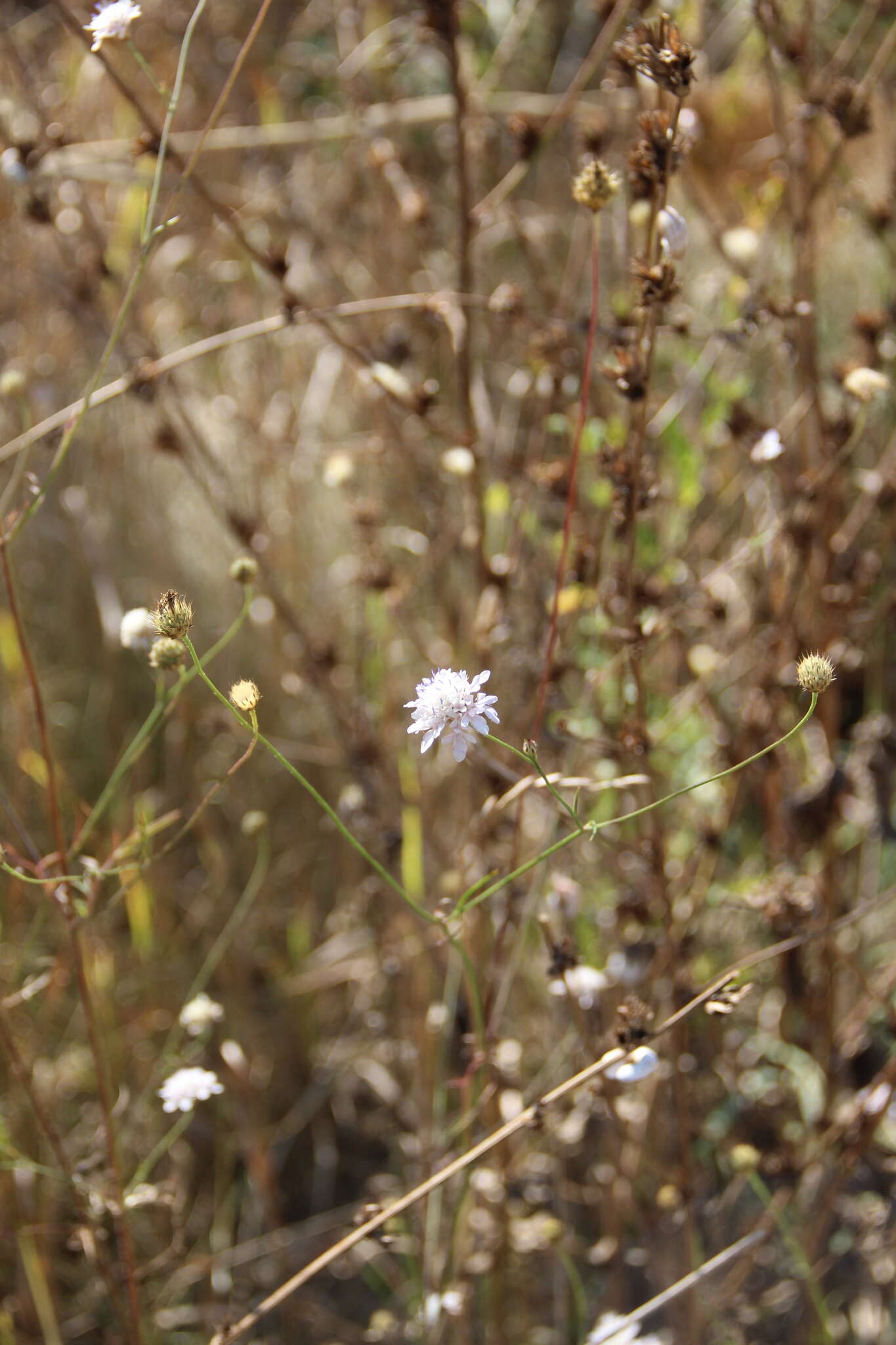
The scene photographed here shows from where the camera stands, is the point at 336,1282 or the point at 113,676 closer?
the point at 336,1282

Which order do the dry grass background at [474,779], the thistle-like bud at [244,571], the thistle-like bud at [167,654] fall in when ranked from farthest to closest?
the dry grass background at [474,779] → the thistle-like bud at [244,571] → the thistle-like bud at [167,654]

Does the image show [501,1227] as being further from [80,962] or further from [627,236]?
[627,236]

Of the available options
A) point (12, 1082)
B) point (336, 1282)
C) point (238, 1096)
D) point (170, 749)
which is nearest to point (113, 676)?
point (170, 749)

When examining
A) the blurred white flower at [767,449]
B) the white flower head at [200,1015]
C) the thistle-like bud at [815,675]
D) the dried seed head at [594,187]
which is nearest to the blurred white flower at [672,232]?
the dried seed head at [594,187]

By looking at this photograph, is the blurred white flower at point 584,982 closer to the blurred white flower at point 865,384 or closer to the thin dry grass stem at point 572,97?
the blurred white flower at point 865,384

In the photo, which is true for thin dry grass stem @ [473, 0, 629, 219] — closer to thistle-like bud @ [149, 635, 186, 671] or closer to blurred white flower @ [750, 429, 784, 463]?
blurred white flower @ [750, 429, 784, 463]

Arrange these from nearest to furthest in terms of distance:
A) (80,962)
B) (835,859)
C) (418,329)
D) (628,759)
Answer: (80,962) → (628,759) → (835,859) → (418,329)
